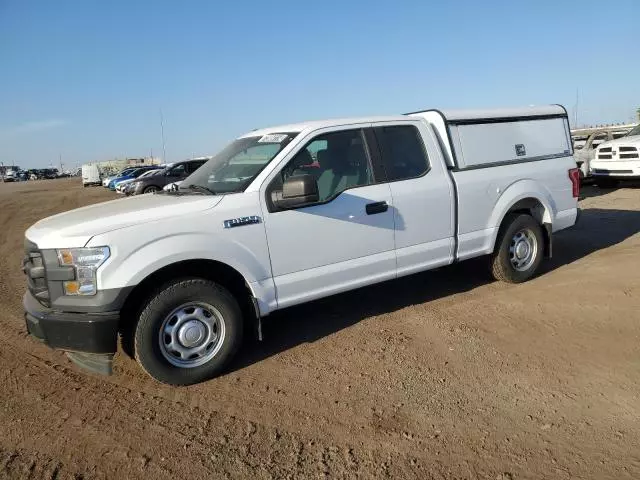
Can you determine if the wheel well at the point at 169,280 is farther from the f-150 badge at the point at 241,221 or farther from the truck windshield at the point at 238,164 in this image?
the truck windshield at the point at 238,164

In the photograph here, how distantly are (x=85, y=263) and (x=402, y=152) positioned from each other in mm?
3011

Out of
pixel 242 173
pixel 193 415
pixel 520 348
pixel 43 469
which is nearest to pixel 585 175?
pixel 520 348

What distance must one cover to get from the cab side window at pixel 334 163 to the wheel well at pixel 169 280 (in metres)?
0.94

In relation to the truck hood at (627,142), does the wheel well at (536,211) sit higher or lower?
lower

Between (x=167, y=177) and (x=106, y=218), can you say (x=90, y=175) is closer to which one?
(x=167, y=177)

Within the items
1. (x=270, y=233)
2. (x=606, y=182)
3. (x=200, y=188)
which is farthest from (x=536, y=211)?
(x=606, y=182)

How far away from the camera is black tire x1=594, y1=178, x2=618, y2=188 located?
13.9 meters

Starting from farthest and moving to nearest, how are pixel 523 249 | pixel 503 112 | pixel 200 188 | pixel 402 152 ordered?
pixel 523 249 < pixel 503 112 < pixel 402 152 < pixel 200 188

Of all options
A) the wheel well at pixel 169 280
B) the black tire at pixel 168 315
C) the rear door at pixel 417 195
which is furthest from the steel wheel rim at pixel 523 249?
the black tire at pixel 168 315

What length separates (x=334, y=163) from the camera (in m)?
4.71

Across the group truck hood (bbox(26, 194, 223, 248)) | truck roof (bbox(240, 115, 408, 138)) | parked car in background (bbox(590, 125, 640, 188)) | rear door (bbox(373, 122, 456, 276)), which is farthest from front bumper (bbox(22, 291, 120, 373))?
parked car in background (bbox(590, 125, 640, 188))

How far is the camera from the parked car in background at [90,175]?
1834 inches

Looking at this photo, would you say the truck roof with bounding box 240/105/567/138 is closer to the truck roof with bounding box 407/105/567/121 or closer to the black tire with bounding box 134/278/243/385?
the truck roof with bounding box 407/105/567/121

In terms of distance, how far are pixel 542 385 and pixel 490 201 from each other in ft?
7.89
